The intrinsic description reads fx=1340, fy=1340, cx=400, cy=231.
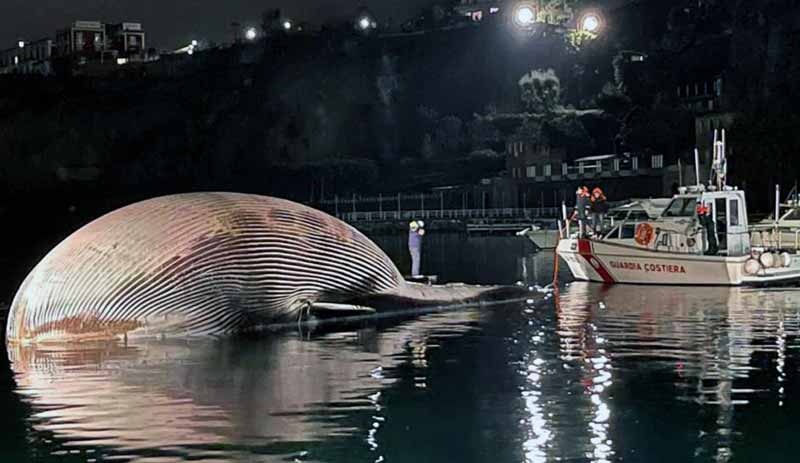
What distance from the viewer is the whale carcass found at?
840 inches

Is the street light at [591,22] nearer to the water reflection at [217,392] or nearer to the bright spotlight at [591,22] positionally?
the bright spotlight at [591,22]

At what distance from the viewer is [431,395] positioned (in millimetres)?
15852

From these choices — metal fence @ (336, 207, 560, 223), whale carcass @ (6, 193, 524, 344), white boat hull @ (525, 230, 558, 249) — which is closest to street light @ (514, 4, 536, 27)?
whale carcass @ (6, 193, 524, 344)

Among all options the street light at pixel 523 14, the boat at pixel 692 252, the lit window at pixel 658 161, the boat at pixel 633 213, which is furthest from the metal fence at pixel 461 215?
the street light at pixel 523 14

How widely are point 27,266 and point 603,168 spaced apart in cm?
7462

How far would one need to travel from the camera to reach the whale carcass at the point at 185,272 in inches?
840

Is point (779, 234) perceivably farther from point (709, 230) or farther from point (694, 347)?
point (694, 347)

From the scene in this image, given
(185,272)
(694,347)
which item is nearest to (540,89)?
(185,272)

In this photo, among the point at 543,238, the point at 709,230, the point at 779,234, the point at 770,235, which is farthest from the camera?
the point at 543,238

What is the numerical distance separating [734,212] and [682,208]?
138cm

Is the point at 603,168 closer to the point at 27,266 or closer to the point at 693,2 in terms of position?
the point at 693,2

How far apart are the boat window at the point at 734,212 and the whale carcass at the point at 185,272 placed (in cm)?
1403

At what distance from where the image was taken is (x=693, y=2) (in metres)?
171

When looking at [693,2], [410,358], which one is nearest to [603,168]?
[693,2]
